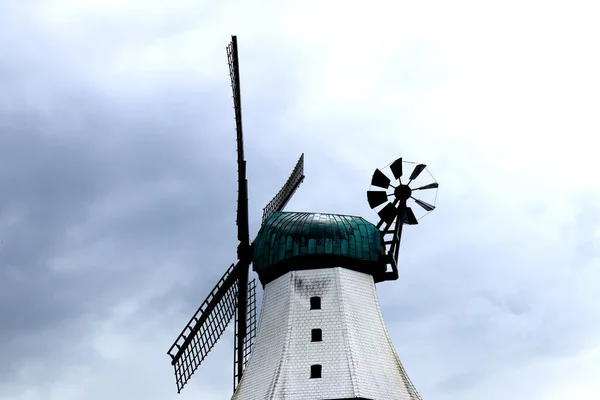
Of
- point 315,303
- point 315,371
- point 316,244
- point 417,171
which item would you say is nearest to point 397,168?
point 417,171

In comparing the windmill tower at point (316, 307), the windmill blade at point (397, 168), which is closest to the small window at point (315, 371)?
the windmill tower at point (316, 307)

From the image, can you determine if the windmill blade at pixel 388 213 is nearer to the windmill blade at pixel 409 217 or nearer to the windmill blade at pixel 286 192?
the windmill blade at pixel 409 217

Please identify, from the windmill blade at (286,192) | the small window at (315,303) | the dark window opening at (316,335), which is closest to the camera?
the dark window opening at (316,335)

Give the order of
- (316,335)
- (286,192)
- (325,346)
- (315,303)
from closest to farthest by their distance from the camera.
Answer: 1. (325,346)
2. (316,335)
3. (315,303)
4. (286,192)

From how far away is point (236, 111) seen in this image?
54.5 meters

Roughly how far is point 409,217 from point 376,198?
1.76m

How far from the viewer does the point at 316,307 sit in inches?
1854

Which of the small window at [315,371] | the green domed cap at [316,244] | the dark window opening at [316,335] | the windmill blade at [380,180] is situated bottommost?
the small window at [315,371]

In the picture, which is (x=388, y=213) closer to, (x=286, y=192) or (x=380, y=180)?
(x=380, y=180)

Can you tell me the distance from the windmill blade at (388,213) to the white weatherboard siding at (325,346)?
11.8ft

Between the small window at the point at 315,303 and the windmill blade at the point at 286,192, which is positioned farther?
the windmill blade at the point at 286,192

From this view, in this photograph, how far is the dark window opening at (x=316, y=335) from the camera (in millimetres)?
46156

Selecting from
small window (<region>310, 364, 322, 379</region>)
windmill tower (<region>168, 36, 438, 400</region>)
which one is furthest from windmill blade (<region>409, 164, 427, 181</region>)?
small window (<region>310, 364, 322, 379</region>)

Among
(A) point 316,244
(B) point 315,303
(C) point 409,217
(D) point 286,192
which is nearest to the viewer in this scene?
(B) point 315,303
